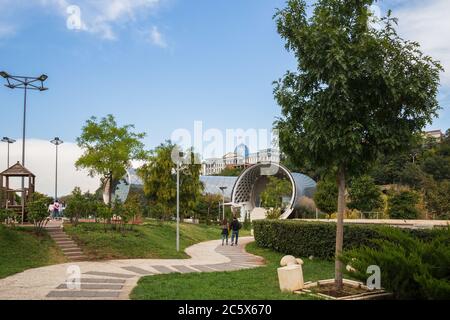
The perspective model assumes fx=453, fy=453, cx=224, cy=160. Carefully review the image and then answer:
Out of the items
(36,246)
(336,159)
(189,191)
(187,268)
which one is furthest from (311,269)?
(189,191)

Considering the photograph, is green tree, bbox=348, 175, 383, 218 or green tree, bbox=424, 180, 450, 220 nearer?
green tree, bbox=424, 180, 450, 220

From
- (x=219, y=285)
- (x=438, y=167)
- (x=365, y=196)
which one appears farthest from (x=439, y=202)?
(x=219, y=285)

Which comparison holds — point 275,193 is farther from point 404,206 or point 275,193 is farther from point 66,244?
point 66,244

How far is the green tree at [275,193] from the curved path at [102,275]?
25.5 metres

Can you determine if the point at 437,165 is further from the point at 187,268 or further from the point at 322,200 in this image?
the point at 187,268

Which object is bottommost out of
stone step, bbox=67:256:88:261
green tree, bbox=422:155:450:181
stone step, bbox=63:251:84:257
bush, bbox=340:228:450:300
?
stone step, bbox=67:256:88:261

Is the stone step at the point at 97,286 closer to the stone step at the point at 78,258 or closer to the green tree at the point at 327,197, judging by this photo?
the stone step at the point at 78,258

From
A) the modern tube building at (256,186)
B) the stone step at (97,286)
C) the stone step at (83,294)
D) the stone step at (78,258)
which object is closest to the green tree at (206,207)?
the modern tube building at (256,186)

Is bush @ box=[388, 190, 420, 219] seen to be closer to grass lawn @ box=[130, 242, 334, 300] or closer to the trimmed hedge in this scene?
the trimmed hedge

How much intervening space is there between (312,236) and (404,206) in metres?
24.0

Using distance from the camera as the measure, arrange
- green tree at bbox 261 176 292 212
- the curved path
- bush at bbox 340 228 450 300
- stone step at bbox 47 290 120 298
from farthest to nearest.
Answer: green tree at bbox 261 176 292 212, the curved path, stone step at bbox 47 290 120 298, bush at bbox 340 228 450 300

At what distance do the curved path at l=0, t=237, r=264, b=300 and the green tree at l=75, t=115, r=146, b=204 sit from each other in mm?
9530

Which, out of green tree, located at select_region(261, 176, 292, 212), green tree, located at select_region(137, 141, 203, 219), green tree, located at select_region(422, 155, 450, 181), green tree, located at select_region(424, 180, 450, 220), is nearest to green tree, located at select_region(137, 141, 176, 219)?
green tree, located at select_region(137, 141, 203, 219)

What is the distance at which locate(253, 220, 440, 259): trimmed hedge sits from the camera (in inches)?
534
